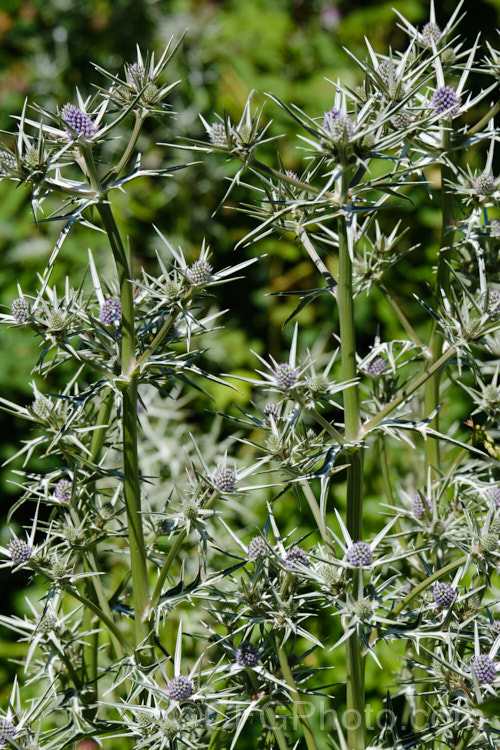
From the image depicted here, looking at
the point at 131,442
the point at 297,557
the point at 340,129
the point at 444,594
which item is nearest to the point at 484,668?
the point at 444,594

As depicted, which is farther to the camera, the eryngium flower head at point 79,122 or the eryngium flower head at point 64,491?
the eryngium flower head at point 64,491

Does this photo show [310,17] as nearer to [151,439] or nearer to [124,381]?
[151,439]

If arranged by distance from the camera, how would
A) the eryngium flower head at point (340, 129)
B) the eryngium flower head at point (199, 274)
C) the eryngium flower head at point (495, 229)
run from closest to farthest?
the eryngium flower head at point (340, 129) → the eryngium flower head at point (199, 274) → the eryngium flower head at point (495, 229)

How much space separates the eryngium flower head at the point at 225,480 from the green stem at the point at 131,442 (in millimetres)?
86

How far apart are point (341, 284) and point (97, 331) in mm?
256

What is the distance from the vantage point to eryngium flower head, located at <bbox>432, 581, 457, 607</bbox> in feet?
2.61

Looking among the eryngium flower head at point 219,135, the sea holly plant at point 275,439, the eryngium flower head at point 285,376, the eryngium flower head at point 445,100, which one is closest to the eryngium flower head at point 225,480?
the sea holly plant at point 275,439

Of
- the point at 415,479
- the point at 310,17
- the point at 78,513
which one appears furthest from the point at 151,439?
the point at 310,17

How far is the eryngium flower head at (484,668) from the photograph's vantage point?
2.36 feet

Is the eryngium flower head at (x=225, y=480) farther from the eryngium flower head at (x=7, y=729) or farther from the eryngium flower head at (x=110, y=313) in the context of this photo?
the eryngium flower head at (x=7, y=729)

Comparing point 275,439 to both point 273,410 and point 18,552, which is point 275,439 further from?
point 18,552

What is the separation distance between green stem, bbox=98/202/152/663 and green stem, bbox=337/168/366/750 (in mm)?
214

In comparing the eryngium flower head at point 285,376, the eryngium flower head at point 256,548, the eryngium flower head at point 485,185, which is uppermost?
the eryngium flower head at point 485,185

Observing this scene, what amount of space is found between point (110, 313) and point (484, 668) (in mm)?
525
